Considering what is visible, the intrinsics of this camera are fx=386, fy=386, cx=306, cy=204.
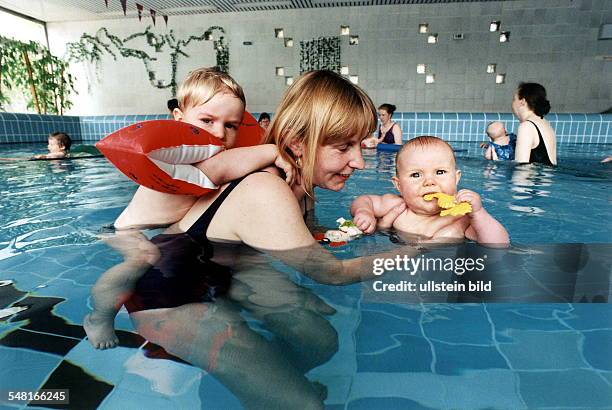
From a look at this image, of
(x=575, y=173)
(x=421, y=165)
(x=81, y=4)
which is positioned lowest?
(x=575, y=173)

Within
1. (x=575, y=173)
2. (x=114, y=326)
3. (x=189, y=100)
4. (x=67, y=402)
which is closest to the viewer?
(x=67, y=402)

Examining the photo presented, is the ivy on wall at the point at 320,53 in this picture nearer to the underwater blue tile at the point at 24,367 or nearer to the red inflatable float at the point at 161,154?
the red inflatable float at the point at 161,154

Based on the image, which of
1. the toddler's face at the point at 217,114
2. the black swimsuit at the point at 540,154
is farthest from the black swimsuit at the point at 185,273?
the black swimsuit at the point at 540,154

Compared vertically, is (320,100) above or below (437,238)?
above

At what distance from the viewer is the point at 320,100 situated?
1354mm

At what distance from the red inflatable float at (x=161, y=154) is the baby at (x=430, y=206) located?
3.15 feet

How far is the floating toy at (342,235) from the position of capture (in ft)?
6.46

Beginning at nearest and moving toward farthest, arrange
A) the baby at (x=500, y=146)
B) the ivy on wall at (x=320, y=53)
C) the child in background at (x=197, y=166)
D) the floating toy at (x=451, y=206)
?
the child in background at (x=197, y=166)
the floating toy at (x=451, y=206)
the baby at (x=500, y=146)
the ivy on wall at (x=320, y=53)

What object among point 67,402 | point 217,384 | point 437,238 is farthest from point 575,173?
point 67,402

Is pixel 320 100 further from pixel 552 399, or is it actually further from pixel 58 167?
pixel 58 167

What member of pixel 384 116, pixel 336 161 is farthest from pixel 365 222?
pixel 384 116

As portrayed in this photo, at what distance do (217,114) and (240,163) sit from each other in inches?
20.7

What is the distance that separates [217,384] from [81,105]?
14.3 m

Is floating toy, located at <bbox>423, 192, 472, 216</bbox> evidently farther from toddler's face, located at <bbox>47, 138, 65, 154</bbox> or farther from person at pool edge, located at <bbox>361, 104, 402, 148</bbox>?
toddler's face, located at <bbox>47, 138, 65, 154</bbox>
